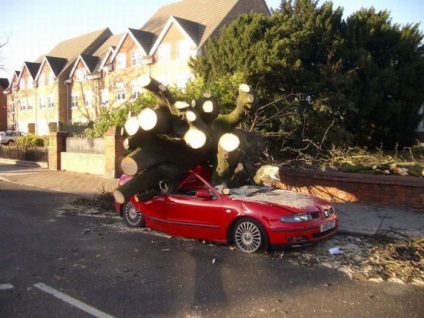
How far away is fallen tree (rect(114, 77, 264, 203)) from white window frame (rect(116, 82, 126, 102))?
31.2 meters

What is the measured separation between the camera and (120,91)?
3891cm

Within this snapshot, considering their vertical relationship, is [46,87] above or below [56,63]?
below

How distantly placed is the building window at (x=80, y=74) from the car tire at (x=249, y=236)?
40.1 m

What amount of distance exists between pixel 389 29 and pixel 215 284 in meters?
19.0

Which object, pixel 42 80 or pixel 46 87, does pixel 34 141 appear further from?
pixel 42 80

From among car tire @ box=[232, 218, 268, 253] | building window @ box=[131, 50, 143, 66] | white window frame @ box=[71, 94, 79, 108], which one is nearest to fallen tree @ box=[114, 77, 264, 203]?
car tire @ box=[232, 218, 268, 253]

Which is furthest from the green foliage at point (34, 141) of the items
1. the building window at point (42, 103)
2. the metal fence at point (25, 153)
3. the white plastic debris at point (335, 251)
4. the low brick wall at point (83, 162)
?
the building window at point (42, 103)

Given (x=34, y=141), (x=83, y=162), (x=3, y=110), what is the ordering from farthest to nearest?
1. (x=3, y=110)
2. (x=34, y=141)
3. (x=83, y=162)

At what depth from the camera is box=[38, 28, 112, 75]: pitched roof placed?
1889 inches

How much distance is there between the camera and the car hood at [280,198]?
652cm

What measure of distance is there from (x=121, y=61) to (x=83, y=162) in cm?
2195

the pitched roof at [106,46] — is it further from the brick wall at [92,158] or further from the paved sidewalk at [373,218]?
the paved sidewalk at [373,218]

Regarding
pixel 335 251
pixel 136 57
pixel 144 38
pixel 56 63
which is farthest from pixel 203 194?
pixel 56 63

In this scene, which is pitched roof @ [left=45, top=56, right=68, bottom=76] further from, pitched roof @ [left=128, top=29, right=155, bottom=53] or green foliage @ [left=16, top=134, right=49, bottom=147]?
green foliage @ [left=16, top=134, right=49, bottom=147]
